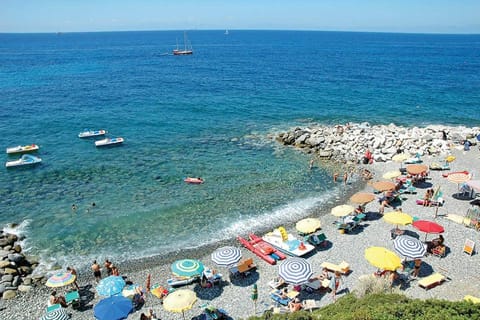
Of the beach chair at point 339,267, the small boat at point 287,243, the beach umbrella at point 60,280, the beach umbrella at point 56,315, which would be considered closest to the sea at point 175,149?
the small boat at point 287,243

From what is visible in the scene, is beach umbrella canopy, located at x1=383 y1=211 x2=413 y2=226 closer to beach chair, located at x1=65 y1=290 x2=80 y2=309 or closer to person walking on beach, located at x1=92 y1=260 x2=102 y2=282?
person walking on beach, located at x1=92 y1=260 x2=102 y2=282

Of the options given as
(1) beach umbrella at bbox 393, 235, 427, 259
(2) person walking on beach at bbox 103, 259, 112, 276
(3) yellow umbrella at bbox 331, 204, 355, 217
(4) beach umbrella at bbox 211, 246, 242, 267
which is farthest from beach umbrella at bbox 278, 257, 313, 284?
(2) person walking on beach at bbox 103, 259, 112, 276

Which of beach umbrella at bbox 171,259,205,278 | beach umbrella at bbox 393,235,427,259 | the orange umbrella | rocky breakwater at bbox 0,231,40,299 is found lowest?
rocky breakwater at bbox 0,231,40,299

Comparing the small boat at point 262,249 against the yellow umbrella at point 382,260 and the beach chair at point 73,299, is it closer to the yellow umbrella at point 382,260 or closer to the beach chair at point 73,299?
the yellow umbrella at point 382,260

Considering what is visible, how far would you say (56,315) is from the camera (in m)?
17.0

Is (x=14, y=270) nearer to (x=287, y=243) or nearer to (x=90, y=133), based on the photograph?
(x=287, y=243)

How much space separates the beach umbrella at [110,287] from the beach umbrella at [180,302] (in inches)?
135

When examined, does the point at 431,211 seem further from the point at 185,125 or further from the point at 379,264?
the point at 185,125

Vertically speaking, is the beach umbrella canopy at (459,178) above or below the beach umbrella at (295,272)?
above

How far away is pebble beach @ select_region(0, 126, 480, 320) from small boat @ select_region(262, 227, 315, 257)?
68 centimetres

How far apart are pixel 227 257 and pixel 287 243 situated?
15.4ft

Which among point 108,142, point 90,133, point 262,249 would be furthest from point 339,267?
point 90,133

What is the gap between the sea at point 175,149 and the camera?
26.1 meters

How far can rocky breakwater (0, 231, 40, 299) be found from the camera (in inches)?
785
